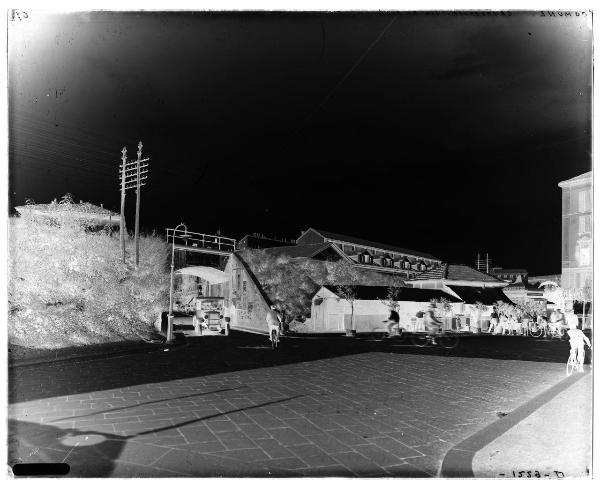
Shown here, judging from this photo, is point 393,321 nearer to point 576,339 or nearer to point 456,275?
point 576,339

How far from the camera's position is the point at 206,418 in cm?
543

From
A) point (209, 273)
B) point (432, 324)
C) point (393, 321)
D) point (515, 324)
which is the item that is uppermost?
point (209, 273)

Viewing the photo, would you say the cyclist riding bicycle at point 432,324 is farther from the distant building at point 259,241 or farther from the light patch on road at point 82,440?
the distant building at point 259,241

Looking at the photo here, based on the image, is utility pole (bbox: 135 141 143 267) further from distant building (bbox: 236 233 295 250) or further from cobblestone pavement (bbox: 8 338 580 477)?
distant building (bbox: 236 233 295 250)

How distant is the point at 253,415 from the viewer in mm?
5598

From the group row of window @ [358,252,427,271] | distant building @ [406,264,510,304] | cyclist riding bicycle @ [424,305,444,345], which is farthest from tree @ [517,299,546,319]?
cyclist riding bicycle @ [424,305,444,345]

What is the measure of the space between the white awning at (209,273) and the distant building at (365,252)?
5.64m

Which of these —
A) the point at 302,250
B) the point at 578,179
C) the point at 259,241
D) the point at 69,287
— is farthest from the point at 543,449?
the point at 259,241

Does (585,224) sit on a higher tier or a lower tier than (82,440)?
higher

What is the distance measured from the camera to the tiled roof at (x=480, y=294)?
104 ft

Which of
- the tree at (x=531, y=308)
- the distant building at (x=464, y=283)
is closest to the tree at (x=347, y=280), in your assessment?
the distant building at (x=464, y=283)

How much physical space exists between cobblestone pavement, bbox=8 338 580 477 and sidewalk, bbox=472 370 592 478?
1.43 ft

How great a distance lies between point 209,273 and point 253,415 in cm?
2576

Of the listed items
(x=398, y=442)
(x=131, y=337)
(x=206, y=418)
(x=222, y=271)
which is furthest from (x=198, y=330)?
(x=398, y=442)
